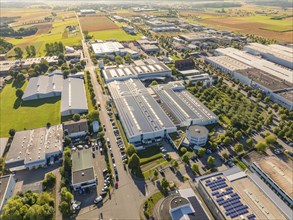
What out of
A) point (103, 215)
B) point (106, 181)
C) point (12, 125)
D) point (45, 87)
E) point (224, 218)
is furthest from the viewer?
point (45, 87)

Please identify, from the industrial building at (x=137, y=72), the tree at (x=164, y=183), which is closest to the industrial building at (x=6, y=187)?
the tree at (x=164, y=183)

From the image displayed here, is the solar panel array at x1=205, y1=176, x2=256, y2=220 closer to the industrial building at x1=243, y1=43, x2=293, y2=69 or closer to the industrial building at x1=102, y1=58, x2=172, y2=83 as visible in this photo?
the industrial building at x1=102, y1=58, x2=172, y2=83

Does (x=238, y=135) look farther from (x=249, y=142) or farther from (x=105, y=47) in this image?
(x=105, y=47)

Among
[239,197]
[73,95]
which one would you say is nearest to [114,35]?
[73,95]

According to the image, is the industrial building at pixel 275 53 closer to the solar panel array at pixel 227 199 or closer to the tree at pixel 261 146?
the tree at pixel 261 146

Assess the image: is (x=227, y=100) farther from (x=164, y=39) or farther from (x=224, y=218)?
(x=164, y=39)

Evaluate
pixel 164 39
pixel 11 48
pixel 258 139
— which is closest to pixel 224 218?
pixel 258 139

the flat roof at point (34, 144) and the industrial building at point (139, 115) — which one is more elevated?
the industrial building at point (139, 115)
